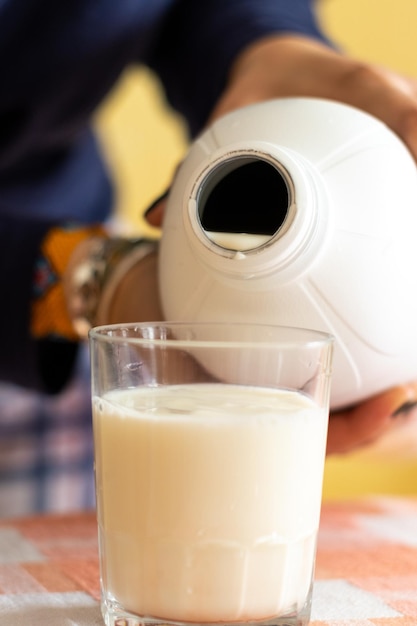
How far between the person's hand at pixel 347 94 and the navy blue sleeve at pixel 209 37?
11 cm

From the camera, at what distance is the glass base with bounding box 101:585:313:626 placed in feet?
1.36

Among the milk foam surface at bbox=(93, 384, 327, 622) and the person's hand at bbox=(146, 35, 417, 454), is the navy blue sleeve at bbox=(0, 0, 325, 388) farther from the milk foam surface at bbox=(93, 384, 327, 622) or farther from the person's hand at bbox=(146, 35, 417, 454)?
the milk foam surface at bbox=(93, 384, 327, 622)

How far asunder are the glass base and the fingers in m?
0.15

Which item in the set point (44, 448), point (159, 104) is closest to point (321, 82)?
point (44, 448)

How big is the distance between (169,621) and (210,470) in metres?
0.08

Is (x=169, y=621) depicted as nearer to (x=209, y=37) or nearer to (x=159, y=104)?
(x=209, y=37)

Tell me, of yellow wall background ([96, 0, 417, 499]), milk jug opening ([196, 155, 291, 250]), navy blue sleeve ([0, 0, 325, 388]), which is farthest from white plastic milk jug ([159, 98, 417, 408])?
yellow wall background ([96, 0, 417, 499])

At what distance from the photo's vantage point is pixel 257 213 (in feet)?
1.53

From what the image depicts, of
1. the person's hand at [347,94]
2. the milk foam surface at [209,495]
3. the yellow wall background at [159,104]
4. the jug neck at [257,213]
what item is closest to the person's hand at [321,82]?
the person's hand at [347,94]

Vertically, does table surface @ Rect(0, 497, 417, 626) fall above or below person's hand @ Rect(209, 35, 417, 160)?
below

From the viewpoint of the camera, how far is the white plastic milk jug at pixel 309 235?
17.8 inches

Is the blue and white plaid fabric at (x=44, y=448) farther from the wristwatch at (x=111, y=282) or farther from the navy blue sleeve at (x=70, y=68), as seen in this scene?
the wristwatch at (x=111, y=282)

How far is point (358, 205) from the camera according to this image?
18.6 inches

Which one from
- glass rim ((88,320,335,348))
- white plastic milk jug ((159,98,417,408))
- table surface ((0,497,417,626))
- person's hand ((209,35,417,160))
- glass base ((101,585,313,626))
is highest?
person's hand ((209,35,417,160))
